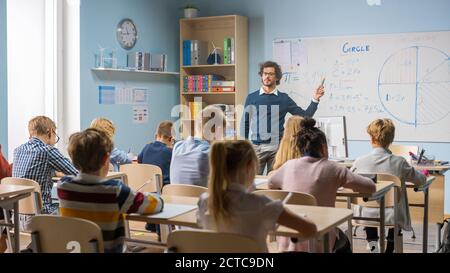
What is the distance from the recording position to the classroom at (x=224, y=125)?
2.73 meters

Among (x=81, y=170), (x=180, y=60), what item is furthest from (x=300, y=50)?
(x=81, y=170)

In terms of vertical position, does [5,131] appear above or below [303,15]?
below

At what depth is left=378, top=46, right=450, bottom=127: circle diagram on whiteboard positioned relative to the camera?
6.79 m

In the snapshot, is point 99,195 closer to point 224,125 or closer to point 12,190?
point 12,190

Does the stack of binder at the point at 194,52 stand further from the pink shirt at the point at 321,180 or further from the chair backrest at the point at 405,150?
the pink shirt at the point at 321,180

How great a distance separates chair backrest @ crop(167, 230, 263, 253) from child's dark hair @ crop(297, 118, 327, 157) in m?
1.38

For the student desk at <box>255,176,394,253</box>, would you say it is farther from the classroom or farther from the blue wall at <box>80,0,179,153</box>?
the blue wall at <box>80,0,179,153</box>

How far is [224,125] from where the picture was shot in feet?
14.1

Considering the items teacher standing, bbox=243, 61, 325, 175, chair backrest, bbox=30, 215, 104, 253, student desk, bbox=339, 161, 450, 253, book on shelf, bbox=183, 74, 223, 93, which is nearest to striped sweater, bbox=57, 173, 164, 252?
chair backrest, bbox=30, 215, 104, 253

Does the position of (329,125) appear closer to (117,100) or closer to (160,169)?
(160,169)

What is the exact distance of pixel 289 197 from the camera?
3143 millimetres

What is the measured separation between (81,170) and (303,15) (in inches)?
208

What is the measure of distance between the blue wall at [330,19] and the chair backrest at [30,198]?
426cm

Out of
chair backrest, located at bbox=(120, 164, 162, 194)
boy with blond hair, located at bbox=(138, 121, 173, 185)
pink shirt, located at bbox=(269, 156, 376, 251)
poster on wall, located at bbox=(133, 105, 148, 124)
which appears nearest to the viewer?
pink shirt, located at bbox=(269, 156, 376, 251)
